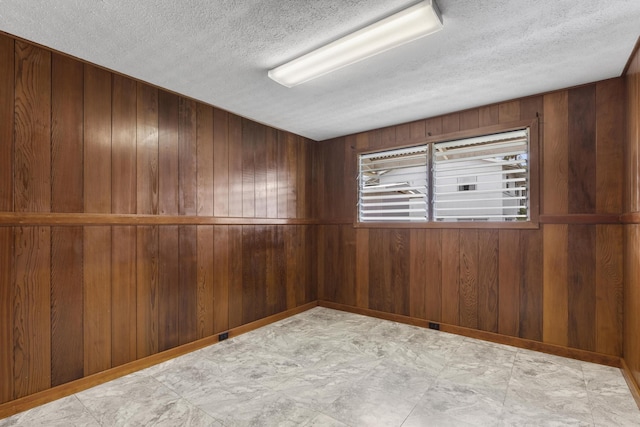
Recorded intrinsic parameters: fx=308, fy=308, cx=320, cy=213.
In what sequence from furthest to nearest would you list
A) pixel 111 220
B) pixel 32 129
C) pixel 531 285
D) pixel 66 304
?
1. pixel 531 285
2. pixel 111 220
3. pixel 66 304
4. pixel 32 129

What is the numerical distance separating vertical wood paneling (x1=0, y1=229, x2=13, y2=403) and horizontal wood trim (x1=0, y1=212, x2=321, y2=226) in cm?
8

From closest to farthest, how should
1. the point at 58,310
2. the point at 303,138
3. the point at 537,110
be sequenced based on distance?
the point at 58,310 → the point at 537,110 → the point at 303,138

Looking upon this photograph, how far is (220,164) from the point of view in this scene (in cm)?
321

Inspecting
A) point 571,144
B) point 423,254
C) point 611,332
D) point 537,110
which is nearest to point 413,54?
point 537,110

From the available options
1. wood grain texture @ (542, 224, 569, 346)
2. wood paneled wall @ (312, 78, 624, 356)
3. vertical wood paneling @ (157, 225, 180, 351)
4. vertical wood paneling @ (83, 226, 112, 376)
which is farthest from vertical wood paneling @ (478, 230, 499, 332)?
vertical wood paneling @ (83, 226, 112, 376)

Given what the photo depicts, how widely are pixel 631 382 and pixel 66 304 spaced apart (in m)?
4.03

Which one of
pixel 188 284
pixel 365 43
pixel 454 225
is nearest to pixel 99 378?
pixel 188 284

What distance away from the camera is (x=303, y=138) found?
170 inches

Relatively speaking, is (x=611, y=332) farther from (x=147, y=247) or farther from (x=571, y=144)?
(x=147, y=247)

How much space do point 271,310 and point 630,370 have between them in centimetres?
322

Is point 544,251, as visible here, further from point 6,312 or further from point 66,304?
point 6,312

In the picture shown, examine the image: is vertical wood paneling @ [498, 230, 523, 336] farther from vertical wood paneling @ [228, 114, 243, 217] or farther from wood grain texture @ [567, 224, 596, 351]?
vertical wood paneling @ [228, 114, 243, 217]

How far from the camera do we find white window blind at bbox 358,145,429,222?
3.60 metres

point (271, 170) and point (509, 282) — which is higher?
point (271, 170)
